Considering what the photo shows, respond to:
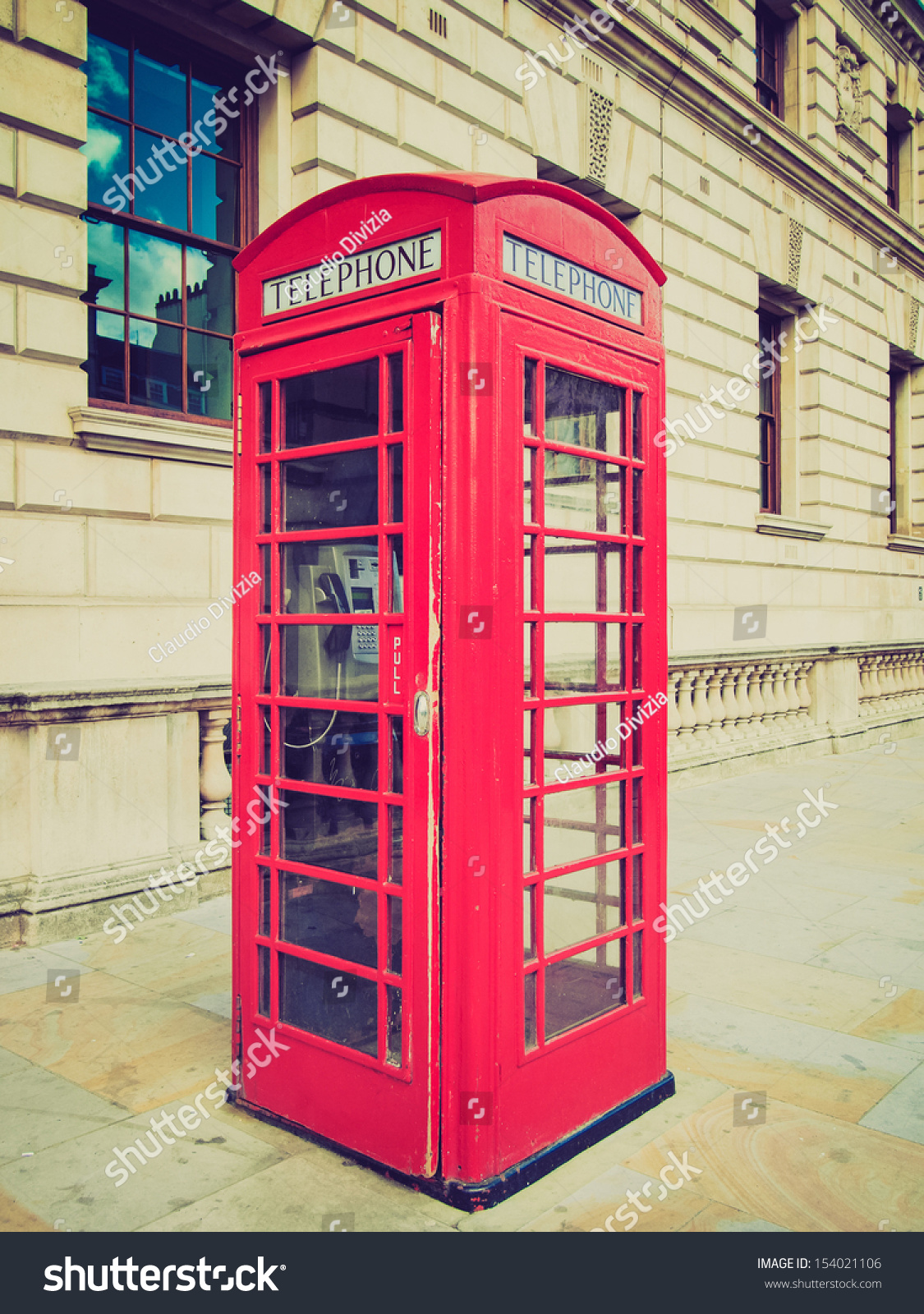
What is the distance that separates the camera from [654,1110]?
3.03m

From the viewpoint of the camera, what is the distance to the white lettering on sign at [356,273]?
2504 millimetres

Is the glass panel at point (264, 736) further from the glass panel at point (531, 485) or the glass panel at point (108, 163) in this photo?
the glass panel at point (108, 163)

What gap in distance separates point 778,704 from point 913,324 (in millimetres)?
9266

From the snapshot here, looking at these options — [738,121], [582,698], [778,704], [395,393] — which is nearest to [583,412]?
[395,393]

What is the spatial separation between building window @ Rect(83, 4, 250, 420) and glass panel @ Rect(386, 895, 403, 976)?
412 centimetres

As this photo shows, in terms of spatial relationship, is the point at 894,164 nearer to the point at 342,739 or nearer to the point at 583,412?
the point at 583,412

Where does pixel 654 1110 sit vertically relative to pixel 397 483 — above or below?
below

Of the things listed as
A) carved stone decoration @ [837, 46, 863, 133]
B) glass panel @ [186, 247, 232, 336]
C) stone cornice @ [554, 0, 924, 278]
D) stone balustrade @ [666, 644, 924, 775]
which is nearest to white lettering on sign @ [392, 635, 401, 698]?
glass panel @ [186, 247, 232, 336]

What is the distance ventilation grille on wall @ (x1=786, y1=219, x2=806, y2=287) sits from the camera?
1255cm

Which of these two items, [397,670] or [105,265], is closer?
[397,670]

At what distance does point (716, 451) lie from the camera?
440 inches

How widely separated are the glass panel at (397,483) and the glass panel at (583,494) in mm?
428
